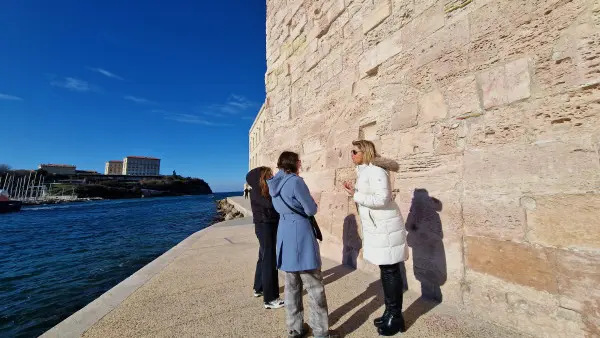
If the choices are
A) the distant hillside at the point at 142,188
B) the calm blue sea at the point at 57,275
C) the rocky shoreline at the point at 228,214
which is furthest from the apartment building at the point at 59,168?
the calm blue sea at the point at 57,275

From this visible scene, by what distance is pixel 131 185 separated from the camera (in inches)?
2936

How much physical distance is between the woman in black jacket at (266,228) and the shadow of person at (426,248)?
1214mm

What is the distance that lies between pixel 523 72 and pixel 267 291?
108 inches

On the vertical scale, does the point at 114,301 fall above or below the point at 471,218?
below

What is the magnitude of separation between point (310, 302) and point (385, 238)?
71cm

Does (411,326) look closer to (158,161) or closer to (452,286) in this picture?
(452,286)

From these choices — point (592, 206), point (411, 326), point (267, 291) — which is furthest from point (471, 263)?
point (267, 291)

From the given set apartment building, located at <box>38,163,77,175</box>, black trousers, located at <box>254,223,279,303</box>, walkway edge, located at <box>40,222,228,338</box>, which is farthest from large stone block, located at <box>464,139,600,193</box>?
apartment building, located at <box>38,163,77,175</box>

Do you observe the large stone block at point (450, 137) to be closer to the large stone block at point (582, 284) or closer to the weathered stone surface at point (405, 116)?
the weathered stone surface at point (405, 116)

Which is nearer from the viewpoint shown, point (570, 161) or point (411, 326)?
point (570, 161)

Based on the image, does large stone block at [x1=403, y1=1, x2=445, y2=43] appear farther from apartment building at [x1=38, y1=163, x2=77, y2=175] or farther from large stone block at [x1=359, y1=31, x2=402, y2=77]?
apartment building at [x1=38, y1=163, x2=77, y2=175]

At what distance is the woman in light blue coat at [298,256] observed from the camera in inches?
72.7

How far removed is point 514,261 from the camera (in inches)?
73.2

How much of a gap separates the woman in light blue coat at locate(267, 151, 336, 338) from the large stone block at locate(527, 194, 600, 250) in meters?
1.50
